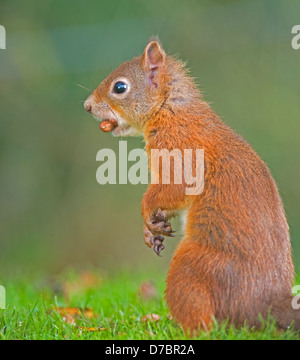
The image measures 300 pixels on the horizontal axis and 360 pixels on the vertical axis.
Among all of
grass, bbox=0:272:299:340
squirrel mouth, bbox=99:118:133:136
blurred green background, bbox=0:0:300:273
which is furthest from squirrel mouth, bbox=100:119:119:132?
blurred green background, bbox=0:0:300:273

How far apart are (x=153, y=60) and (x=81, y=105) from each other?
5.53 metres

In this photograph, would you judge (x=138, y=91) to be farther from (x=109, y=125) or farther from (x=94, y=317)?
(x=94, y=317)

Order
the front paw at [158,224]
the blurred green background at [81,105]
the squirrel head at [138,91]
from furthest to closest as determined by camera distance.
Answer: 1. the blurred green background at [81,105]
2. the squirrel head at [138,91]
3. the front paw at [158,224]

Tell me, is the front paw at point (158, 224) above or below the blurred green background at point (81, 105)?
below

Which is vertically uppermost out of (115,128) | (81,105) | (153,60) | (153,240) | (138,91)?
(81,105)

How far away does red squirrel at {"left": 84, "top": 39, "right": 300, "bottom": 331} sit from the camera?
130 inches

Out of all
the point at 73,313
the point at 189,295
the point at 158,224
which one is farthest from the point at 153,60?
the point at 73,313

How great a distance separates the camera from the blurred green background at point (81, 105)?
929cm

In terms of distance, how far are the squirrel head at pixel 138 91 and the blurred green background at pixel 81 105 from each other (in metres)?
4.98

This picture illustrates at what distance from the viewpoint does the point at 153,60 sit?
13.7 feet

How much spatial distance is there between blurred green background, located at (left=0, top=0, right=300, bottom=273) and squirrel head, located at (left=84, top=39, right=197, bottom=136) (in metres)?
4.98

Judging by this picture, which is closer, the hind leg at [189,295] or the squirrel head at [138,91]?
the hind leg at [189,295]

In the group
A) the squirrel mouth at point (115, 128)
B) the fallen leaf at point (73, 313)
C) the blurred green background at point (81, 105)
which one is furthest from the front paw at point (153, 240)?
the blurred green background at point (81, 105)

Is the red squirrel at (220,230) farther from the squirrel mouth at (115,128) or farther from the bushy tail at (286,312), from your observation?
the squirrel mouth at (115,128)
